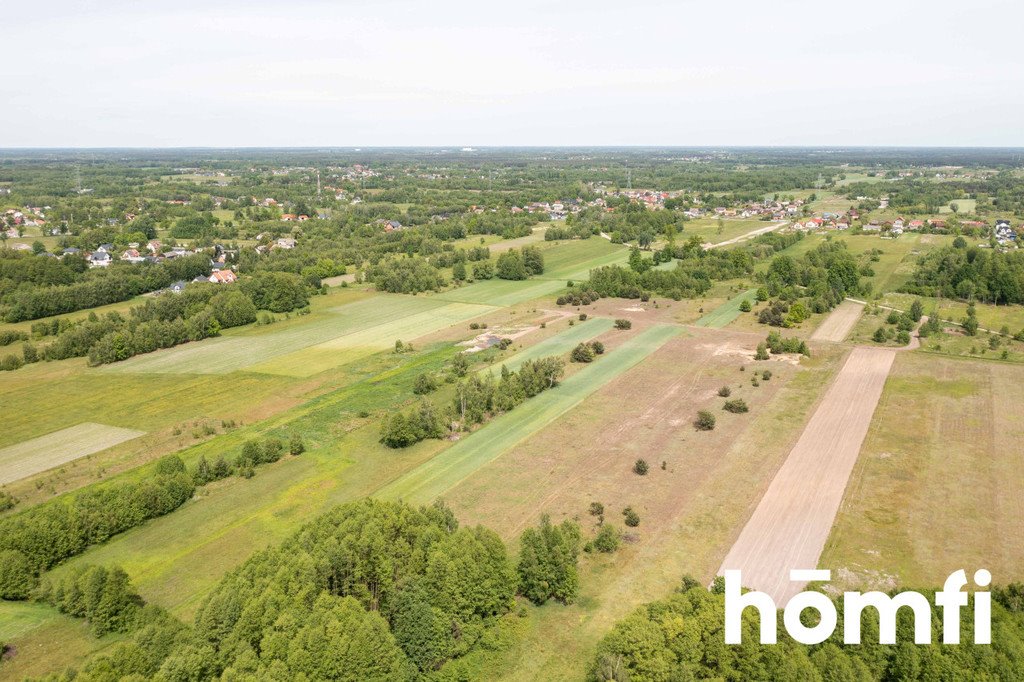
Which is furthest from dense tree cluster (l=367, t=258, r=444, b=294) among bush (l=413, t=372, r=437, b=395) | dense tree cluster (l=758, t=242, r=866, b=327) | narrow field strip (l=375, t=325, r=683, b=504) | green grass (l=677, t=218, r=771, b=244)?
green grass (l=677, t=218, r=771, b=244)

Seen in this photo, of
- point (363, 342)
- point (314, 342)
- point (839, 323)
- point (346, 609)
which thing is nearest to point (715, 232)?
point (839, 323)

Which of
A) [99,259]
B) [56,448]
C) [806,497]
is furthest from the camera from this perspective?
[99,259]

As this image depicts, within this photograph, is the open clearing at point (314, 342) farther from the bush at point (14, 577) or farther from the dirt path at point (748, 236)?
the dirt path at point (748, 236)

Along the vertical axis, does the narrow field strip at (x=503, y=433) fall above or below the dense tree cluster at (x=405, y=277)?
below

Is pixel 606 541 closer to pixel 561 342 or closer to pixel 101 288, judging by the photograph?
pixel 561 342

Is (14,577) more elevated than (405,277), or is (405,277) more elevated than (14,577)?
(405,277)

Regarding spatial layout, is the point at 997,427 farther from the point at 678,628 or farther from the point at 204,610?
the point at 204,610

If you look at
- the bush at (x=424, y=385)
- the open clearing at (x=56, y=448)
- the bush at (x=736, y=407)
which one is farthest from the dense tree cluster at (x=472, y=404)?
the open clearing at (x=56, y=448)
